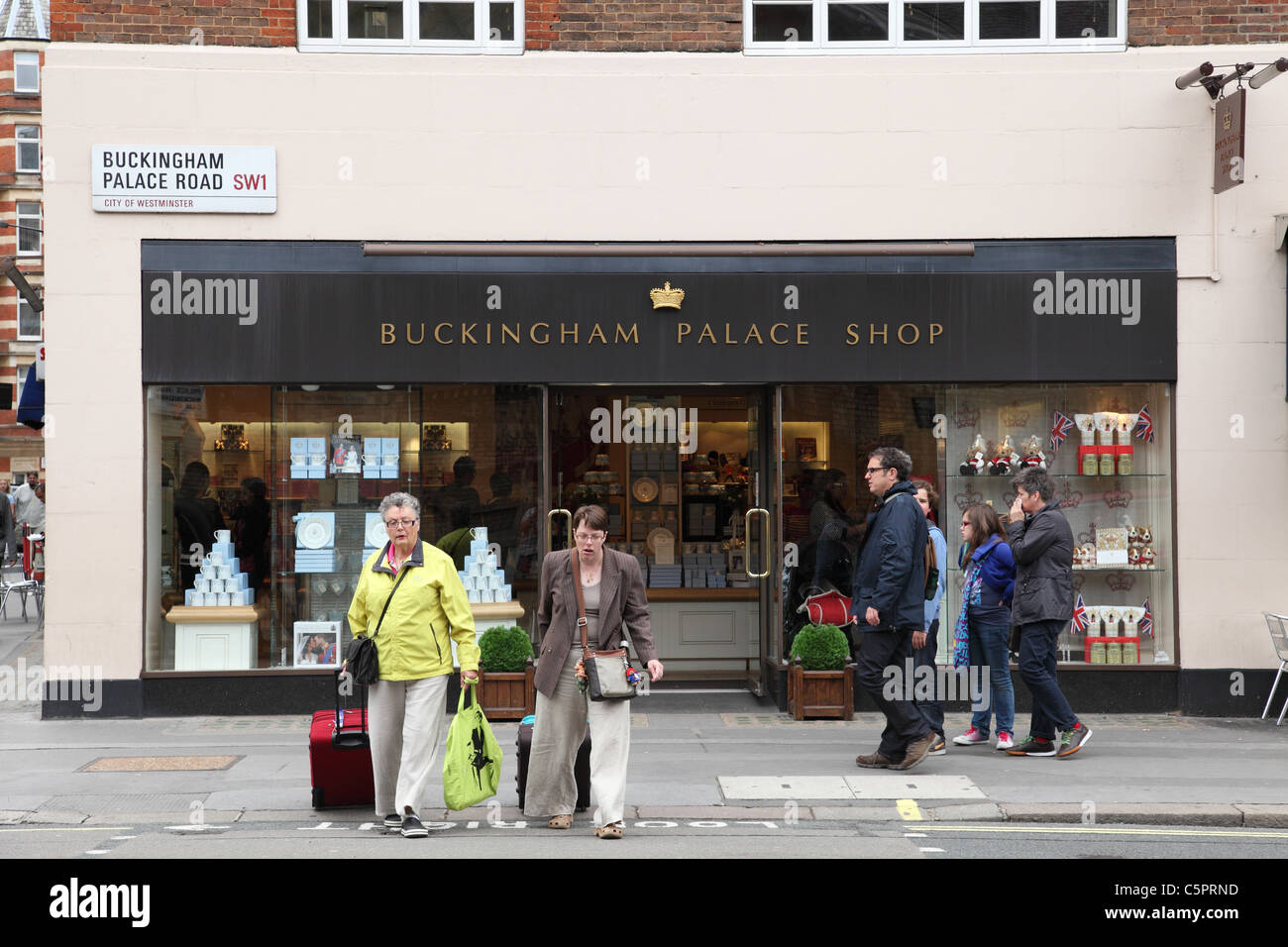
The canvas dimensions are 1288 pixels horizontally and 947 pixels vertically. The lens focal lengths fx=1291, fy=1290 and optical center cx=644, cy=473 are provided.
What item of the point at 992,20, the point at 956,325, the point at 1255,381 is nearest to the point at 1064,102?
the point at 992,20

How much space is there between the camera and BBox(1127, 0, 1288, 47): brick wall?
36.8 ft

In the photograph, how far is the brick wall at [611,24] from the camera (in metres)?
11.2

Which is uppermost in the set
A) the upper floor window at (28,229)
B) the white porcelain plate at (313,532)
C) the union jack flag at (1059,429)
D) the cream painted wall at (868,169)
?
the upper floor window at (28,229)

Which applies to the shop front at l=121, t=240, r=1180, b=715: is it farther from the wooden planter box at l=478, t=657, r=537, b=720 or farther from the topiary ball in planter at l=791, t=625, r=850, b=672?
the wooden planter box at l=478, t=657, r=537, b=720

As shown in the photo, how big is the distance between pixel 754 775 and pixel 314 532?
15.9 ft

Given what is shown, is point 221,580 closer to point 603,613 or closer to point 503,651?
point 503,651

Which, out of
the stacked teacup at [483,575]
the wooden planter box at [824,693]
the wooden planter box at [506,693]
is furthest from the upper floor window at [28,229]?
the wooden planter box at [824,693]

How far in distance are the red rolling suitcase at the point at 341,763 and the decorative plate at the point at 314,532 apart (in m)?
3.86

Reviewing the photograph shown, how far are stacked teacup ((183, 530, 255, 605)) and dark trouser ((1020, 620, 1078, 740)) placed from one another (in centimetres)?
657

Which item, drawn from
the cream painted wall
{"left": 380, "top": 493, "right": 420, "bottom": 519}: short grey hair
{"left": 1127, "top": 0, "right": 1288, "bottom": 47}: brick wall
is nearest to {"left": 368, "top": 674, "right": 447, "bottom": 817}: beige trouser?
{"left": 380, "top": 493, "right": 420, "bottom": 519}: short grey hair

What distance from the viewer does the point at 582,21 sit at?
11.2 metres

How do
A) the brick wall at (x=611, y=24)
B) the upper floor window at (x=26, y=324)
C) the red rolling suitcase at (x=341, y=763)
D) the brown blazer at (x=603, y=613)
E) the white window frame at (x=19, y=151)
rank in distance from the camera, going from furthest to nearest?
the upper floor window at (x=26, y=324), the white window frame at (x=19, y=151), the brick wall at (x=611, y=24), the red rolling suitcase at (x=341, y=763), the brown blazer at (x=603, y=613)

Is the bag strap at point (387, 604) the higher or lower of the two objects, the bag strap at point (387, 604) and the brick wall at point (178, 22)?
the lower

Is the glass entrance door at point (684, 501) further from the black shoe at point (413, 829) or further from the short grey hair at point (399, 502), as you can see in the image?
the black shoe at point (413, 829)
